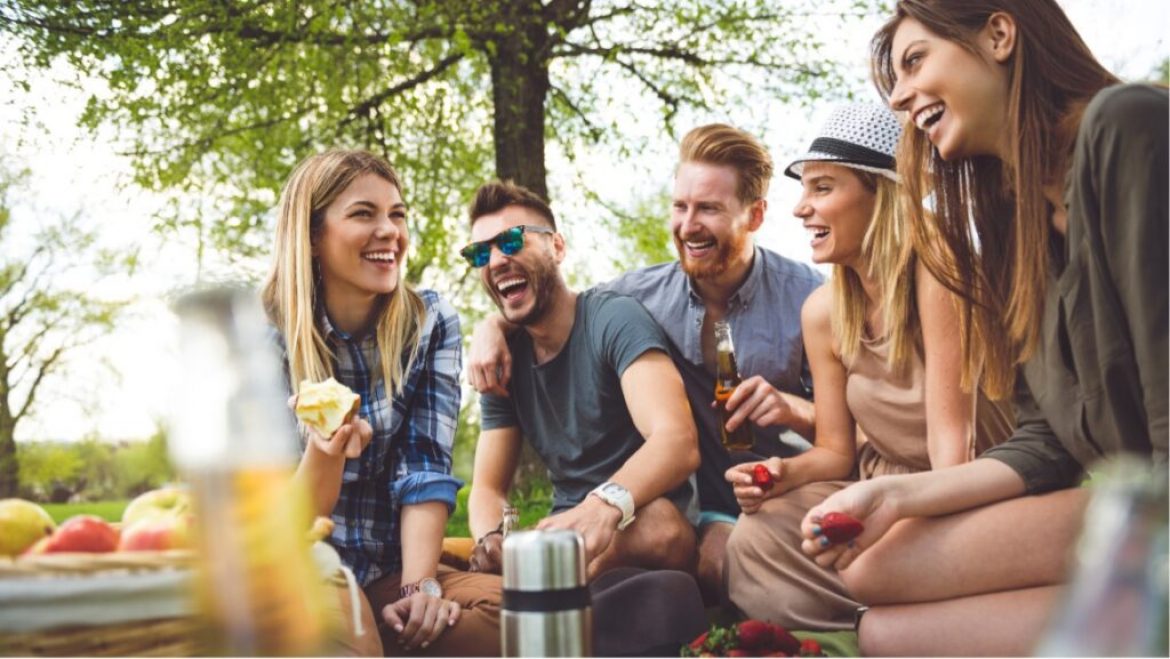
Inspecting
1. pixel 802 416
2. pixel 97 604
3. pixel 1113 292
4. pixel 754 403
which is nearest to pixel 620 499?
pixel 754 403

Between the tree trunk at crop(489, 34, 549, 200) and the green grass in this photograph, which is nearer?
the green grass

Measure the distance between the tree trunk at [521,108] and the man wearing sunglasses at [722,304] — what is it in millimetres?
2809

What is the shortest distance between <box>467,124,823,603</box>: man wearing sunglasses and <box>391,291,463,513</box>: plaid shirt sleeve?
0.77ft

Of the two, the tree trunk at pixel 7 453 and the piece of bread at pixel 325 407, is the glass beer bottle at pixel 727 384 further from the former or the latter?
the tree trunk at pixel 7 453

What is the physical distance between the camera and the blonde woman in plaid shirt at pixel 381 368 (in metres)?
2.65

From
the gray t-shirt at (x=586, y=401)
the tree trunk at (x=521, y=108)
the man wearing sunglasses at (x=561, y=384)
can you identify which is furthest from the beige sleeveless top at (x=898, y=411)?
the tree trunk at (x=521, y=108)

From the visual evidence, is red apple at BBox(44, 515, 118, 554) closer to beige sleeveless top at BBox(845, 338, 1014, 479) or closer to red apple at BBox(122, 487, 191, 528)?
red apple at BBox(122, 487, 191, 528)

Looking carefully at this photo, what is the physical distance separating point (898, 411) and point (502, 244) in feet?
3.73

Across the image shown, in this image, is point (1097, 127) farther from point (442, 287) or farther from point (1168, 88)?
point (442, 287)

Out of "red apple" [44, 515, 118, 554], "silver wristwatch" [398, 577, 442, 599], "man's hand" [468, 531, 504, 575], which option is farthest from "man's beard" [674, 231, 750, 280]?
"red apple" [44, 515, 118, 554]

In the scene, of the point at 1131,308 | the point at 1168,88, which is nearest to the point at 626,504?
the point at 1131,308

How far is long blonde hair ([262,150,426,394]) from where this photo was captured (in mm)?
2752

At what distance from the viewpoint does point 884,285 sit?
271 cm

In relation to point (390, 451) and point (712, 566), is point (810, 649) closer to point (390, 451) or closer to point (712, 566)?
point (712, 566)
